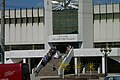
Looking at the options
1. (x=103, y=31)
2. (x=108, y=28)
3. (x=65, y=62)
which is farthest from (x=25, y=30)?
(x=65, y=62)

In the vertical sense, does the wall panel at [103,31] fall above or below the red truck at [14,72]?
above

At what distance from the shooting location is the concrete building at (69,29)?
7149 centimetres

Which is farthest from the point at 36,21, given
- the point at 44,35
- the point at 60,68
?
the point at 60,68

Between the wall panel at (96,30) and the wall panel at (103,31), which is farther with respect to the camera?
the wall panel at (103,31)

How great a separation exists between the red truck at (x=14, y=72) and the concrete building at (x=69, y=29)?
43724mm

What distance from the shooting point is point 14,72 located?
24.3m

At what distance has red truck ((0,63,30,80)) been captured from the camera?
79.4ft

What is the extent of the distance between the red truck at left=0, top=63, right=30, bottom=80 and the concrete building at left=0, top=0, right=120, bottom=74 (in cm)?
4372

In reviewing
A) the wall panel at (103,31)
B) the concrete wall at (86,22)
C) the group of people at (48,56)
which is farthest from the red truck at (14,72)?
the wall panel at (103,31)

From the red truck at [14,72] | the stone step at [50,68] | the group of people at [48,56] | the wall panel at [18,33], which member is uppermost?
the wall panel at [18,33]

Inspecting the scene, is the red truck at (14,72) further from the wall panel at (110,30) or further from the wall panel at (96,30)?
the wall panel at (110,30)

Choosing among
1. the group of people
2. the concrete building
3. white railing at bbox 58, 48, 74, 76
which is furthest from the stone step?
the concrete building

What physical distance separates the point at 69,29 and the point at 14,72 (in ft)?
164

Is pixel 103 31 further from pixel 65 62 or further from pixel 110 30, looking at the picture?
pixel 65 62
